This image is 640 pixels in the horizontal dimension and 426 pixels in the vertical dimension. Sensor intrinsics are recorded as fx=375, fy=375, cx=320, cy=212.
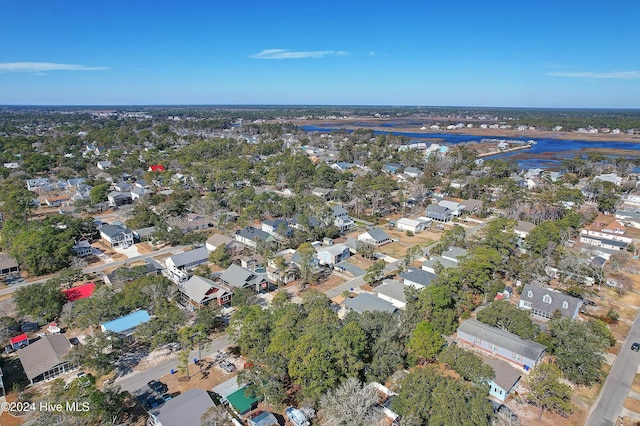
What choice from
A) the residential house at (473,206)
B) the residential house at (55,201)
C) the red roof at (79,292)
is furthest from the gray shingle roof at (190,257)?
the residential house at (473,206)

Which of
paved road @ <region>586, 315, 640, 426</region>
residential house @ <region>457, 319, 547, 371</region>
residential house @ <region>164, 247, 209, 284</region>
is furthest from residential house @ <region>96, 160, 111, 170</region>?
paved road @ <region>586, 315, 640, 426</region>

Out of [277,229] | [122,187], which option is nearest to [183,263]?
[277,229]

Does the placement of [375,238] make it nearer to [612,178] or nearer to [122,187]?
[122,187]

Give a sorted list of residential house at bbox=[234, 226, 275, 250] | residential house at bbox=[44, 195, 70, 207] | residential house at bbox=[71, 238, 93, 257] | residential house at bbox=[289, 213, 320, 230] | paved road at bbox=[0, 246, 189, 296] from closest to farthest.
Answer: paved road at bbox=[0, 246, 189, 296], residential house at bbox=[71, 238, 93, 257], residential house at bbox=[234, 226, 275, 250], residential house at bbox=[289, 213, 320, 230], residential house at bbox=[44, 195, 70, 207]

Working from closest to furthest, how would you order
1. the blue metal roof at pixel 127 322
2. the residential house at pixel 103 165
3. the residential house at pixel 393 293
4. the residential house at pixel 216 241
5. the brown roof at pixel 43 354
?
the brown roof at pixel 43 354, the blue metal roof at pixel 127 322, the residential house at pixel 393 293, the residential house at pixel 216 241, the residential house at pixel 103 165

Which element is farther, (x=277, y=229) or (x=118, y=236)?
(x=277, y=229)

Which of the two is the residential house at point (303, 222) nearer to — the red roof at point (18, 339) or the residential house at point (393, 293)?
the residential house at point (393, 293)

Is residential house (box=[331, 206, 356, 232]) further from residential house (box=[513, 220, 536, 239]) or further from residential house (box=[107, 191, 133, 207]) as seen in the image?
residential house (box=[107, 191, 133, 207])
